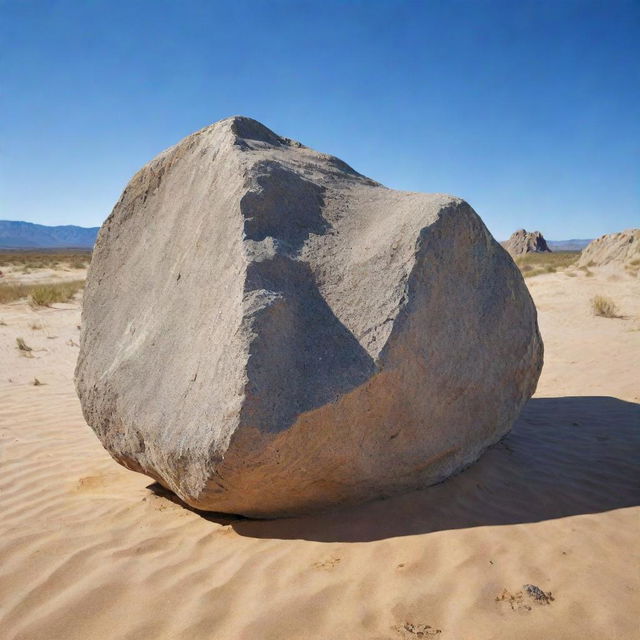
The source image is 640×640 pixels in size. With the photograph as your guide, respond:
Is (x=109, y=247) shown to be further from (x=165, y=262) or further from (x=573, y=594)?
(x=573, y=594)

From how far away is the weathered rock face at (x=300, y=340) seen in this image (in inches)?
96.3

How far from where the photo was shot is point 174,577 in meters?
2.32

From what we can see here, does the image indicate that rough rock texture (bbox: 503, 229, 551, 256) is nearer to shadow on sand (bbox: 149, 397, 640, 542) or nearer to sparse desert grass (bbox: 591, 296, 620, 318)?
sparse desert grass (bbox: 591, 296, 620, 318)

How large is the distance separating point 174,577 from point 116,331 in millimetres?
1813

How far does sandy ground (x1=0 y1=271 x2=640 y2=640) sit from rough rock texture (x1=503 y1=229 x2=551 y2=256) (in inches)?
1515

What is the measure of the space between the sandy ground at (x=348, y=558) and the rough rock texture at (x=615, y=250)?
15.2 meters

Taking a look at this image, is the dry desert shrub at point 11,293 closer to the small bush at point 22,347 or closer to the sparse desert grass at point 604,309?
the small bush at point 22,347

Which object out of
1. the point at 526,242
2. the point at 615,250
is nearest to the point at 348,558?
the point at 615,250

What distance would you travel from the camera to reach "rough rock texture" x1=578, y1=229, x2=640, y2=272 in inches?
678

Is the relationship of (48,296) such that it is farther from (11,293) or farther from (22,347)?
(22,347)

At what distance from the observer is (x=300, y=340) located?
2.56 m

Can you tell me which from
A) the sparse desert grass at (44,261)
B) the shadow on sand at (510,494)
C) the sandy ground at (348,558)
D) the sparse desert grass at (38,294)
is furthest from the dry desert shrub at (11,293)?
the shadow on sand at (510,494)

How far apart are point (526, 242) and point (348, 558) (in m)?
41.4

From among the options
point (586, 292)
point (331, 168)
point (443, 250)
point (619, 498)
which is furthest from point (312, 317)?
point (586, 292)
